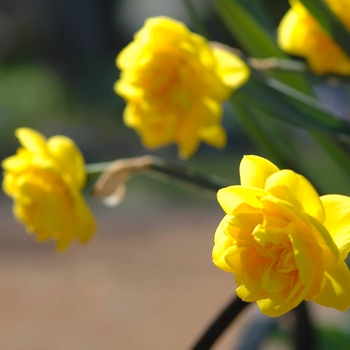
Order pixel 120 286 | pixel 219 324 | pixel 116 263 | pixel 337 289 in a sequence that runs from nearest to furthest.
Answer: pixel 337 289 < pixel 219 324 < pixel 120 286 < pixel 116 263

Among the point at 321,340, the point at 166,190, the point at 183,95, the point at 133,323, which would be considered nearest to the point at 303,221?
the point at 183,95

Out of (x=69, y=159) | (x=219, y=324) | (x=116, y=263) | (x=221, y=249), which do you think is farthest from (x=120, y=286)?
(x=221, y=249)

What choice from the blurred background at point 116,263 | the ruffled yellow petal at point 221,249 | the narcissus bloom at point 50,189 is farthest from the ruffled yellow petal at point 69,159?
the blurred background at point 116,263

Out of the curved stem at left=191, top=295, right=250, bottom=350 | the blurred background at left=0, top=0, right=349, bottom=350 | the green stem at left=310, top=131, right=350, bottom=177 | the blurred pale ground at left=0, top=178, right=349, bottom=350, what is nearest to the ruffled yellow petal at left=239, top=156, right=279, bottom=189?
the curved stem at left=191, top=295, right=250, bottom=350

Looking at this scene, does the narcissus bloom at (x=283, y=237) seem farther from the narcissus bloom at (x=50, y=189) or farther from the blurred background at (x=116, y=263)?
the blurred background at (x=116, y=263)

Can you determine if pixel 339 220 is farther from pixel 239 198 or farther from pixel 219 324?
pixel 219 324
